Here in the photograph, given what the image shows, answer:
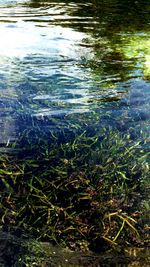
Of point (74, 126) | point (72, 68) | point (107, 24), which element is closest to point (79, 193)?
point (74, 126)

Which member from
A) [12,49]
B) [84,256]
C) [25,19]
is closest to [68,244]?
[84,256]

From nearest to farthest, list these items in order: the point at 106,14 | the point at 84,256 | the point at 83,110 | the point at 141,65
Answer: the point at 84,256, the point at 83,110, the point at 141,65, the point at 106,14

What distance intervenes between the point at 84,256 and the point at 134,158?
90 centimetres

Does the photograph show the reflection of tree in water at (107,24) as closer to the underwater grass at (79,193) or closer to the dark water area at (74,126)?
the dark water area at (74,126)

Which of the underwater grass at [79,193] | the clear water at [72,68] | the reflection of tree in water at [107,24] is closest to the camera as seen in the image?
the underwater grass at [79,193]

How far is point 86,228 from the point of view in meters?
2.74

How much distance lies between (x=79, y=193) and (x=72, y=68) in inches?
103

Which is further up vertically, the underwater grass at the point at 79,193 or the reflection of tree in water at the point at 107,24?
the reflection of tree in water at the point at 107,24

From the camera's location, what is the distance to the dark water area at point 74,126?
111 inches

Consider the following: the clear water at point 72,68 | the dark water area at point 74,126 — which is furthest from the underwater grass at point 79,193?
the clear water at point 72,68

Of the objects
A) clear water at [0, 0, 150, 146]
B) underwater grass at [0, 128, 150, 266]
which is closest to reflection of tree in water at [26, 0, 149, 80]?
clear water at [0, 0, 150, 146]

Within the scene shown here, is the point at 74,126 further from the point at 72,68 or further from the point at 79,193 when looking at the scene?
the point at 72,68

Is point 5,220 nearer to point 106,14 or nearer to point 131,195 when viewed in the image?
point 131,195

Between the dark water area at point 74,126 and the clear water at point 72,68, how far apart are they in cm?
1
